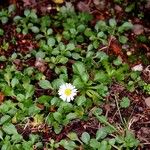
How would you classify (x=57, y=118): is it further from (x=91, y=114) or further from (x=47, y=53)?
(x=47, y=53)

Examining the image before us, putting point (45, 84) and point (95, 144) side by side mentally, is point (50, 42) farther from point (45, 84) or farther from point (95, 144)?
point (95, 144)

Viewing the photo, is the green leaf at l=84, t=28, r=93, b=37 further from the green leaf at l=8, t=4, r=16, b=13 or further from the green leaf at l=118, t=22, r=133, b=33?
the green leaf at l=8, t=4, r=16, b=13

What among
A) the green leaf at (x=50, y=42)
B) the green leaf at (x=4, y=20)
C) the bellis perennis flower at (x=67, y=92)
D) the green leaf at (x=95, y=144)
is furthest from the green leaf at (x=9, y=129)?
the green leaf at (x=4, y=20)

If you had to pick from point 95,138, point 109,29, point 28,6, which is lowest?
point 95,138

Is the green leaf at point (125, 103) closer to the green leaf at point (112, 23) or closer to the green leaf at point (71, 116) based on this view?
the green leaf at point (71, 116)

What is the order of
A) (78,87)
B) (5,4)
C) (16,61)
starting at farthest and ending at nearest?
(5,4) < (16,61) < (78,87)

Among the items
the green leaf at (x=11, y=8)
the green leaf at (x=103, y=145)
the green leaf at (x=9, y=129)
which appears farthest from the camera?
the green leaf at (x=11, y=8)

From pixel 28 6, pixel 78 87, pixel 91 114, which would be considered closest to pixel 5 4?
pixel 28 6

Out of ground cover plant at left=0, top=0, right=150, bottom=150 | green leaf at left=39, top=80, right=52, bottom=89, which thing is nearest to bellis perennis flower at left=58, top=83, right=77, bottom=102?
ground cover plant at left=0, top=0, right=150, bottom=150
